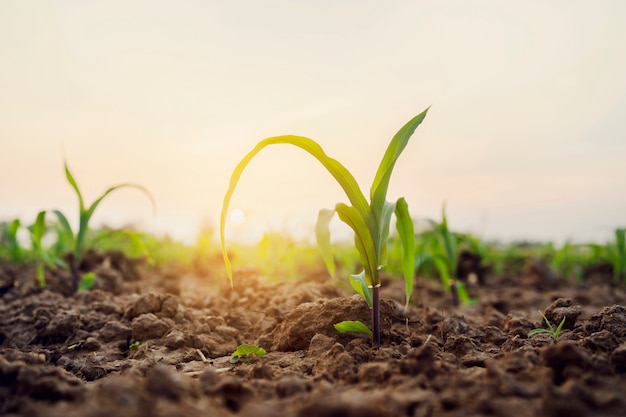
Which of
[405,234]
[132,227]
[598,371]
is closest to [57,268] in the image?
[132,227]

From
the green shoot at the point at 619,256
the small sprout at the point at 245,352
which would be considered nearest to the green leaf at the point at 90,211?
the small sprout at the point at 245,352

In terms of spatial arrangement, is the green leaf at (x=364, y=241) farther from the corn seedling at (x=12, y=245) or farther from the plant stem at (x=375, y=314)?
the corn seedling at (x=12, y=245)

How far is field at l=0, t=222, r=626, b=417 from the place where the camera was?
129 cm

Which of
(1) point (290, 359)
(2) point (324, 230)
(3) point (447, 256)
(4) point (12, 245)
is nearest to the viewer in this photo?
(2) point (324, 230)

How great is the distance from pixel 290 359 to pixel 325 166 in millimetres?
753

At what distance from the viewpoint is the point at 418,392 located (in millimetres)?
1370

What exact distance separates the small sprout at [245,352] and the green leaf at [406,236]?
624 mm

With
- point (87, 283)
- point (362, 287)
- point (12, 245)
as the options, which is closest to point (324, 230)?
point (362, 287)

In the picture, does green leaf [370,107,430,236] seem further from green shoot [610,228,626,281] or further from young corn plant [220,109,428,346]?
green shoot [610,228,626,281]

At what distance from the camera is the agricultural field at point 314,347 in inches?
51.3

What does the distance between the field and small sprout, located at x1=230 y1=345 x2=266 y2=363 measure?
0.03 meters

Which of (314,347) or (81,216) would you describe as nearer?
(314,347)

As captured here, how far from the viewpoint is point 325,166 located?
2.01 metres

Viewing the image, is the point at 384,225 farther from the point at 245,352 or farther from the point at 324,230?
the point at 245,352
